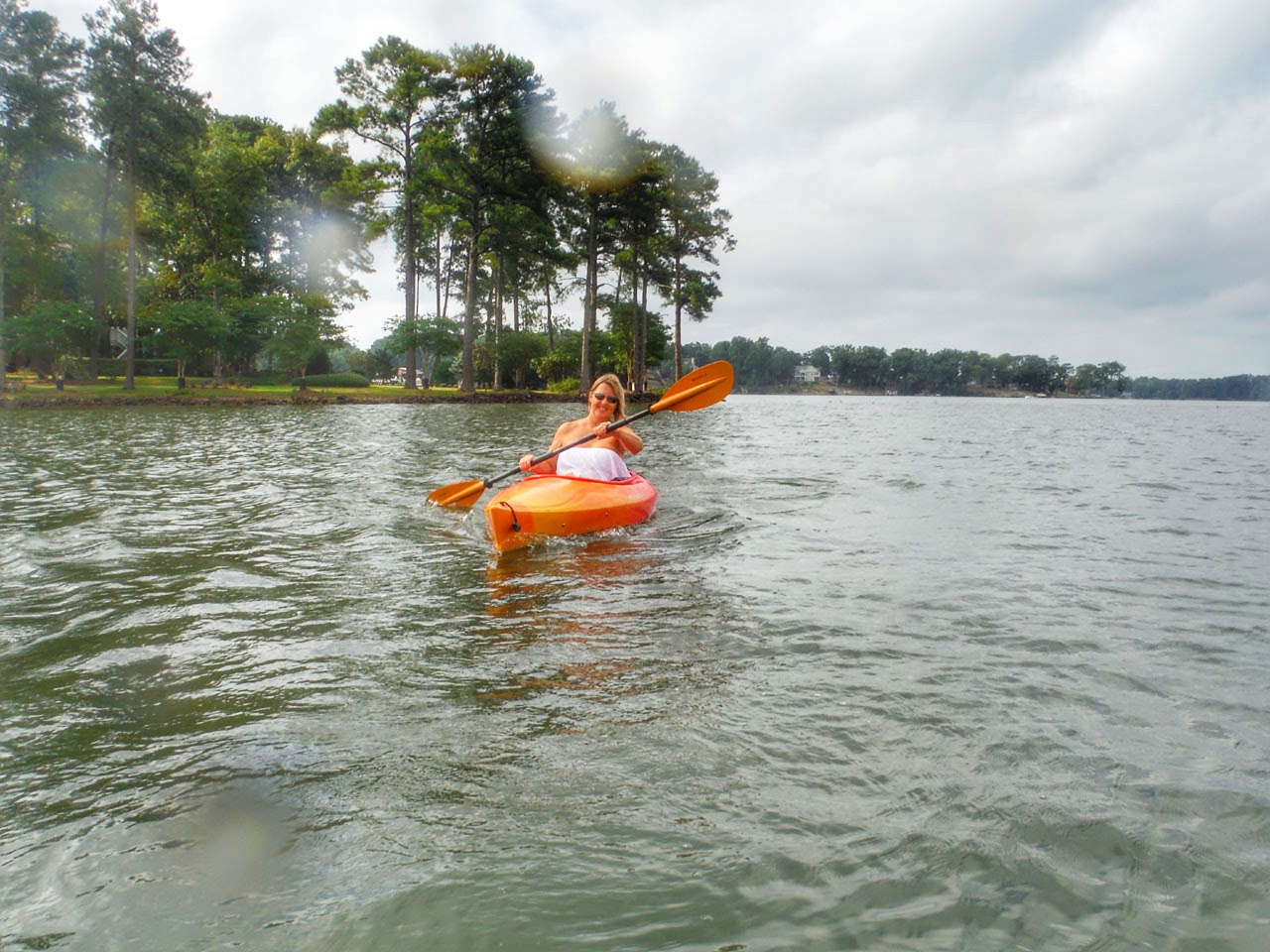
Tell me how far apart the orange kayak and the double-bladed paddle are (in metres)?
0.86

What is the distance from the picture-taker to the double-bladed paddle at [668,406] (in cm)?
867

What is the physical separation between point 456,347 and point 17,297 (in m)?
21.8

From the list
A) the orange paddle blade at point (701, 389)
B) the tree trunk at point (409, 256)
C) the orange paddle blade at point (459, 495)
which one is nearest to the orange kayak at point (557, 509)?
the orange paddle blade at point (459, 495)

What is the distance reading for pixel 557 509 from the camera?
7.24 meters

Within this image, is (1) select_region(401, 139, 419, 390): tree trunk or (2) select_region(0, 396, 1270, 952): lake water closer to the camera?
(2) select_region(0, 396, 1270, 952): lake water

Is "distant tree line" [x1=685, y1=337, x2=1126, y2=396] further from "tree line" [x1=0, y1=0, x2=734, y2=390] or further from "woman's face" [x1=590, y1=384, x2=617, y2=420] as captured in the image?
"woman's face" [x1=590, y1=384, x2=617, y2=420]

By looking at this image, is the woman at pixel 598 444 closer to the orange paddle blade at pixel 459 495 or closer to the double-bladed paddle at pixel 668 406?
the double-bladed paddle at pixel 668 406

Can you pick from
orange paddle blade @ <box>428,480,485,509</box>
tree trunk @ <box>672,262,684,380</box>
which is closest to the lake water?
orange paddle blade @ <box>428,480,485,509</box>

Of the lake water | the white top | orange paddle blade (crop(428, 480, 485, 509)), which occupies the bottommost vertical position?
the lake water

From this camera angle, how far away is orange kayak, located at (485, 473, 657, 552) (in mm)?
7027

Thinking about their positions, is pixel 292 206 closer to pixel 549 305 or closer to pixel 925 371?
pixel 549 305

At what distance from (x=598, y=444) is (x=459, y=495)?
5.25 feet

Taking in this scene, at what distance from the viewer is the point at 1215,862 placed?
2.53 metres

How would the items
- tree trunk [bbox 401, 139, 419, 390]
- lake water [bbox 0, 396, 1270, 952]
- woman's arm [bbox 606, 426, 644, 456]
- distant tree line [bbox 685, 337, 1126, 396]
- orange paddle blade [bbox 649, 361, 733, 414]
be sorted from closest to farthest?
lake water [bbox 0, 396, 1270, 952], woman's arm [bbox 606, 426, 644, 456], orange paddle blade [bbox 649, 361, 733, 414], tree trunk [bbox 401, 139, 419, 390], distant tree line [bbox 685, 337, 1126, 396]
